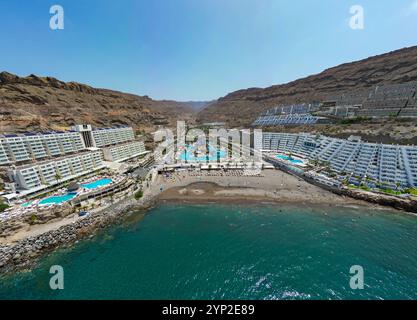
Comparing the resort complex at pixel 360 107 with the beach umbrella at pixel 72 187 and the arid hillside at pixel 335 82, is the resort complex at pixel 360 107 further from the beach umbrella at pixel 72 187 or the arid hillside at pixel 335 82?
the beach umbrella at pixel 72 187

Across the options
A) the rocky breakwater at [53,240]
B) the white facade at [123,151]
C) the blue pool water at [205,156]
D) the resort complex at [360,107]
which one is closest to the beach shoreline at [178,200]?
the rocky breakwater at [53,240]

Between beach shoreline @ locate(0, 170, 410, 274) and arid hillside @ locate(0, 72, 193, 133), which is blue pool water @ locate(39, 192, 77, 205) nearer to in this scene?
beach shoreline @ locate(0, 170, 410, 274)

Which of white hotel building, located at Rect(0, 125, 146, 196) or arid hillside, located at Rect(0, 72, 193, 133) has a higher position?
arid hillside, located at Rect(0, 72, 193, 133)

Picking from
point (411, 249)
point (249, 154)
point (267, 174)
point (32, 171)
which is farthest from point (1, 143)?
point (411, 249)

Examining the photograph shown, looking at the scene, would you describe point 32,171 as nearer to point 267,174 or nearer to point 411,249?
point 267,174

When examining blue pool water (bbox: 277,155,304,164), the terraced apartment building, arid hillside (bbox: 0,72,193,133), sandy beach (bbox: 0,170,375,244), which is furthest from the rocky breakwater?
the terraced apartment building

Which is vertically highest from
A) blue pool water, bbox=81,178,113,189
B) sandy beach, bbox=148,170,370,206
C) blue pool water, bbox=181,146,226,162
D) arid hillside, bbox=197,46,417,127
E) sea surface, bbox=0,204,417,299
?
arid hillside, bbox=197,46,417,127

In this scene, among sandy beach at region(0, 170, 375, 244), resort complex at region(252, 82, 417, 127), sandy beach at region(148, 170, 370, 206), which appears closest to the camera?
sandy beach at region(0, 170, 375, 244)
